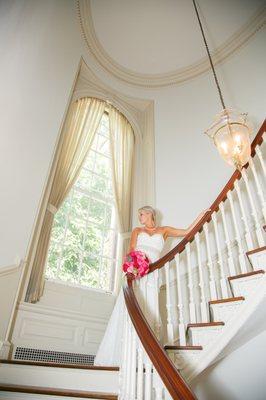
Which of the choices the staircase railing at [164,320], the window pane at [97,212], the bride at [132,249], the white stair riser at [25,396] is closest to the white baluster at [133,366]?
the staircase railing at [164,320]

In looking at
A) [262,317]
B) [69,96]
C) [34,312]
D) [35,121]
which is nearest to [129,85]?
[69,96]

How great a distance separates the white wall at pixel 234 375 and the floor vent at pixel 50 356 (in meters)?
1.58

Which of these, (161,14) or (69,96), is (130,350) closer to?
(69,96)

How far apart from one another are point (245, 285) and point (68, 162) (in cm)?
335

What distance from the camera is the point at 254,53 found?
17.2ft

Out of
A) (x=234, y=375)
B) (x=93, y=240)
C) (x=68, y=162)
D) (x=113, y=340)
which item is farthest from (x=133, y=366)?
(x=68, y=162)

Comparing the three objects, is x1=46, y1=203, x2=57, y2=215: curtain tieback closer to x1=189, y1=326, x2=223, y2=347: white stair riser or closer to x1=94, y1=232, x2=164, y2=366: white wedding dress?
x1=94, y1=232, x2=164, y2=366: white wedding dress

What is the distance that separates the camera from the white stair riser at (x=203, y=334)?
2.34 metres

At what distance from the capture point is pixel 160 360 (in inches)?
62.9

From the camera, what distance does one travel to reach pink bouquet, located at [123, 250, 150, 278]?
275 cm

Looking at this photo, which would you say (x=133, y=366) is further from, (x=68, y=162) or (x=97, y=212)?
(x=68, y=162)

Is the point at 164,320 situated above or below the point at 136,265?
below

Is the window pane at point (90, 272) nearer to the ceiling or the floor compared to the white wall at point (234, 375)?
nearer to the ceiling

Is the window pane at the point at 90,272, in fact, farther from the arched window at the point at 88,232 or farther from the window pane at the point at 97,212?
the window pane at the point at 97,212
